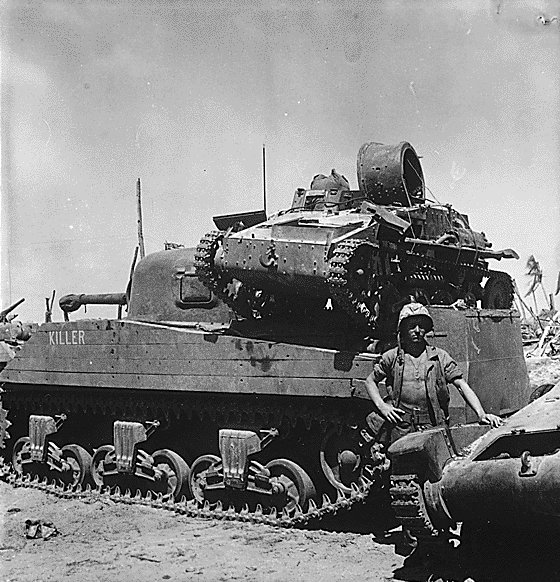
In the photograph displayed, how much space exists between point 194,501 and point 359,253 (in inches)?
146

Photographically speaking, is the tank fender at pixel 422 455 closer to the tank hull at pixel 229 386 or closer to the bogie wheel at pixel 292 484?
the tank hull at pixel 229 386

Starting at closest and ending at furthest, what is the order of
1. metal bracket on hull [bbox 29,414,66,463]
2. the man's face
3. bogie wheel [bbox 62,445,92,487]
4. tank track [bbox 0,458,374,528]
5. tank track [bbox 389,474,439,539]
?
tank track [bbox 389,474,439,539] < the man's face < tank track [bbox 0,458,374,528] < bogie wheel [bbox 62,445,92,487] < metal bracket on hull [bbox 29,414,66,463]

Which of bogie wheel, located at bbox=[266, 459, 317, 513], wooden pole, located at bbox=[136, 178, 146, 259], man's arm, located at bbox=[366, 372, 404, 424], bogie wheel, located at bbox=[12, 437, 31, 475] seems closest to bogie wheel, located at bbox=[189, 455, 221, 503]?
bogie wheel, located at bbox=[266, 459, 317, 513]

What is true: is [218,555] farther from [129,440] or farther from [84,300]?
[84,300]

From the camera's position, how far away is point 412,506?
584 centimetres

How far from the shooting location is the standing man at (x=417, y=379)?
6.51 meters

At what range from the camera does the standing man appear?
6.51 metres

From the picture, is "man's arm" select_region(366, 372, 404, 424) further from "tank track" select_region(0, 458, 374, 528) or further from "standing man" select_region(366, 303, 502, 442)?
"tank track" select_region(0, 458, 374, 528)

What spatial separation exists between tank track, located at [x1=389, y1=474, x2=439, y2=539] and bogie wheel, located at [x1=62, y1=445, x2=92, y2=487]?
6.12m

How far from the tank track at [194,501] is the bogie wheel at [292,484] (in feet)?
0.25

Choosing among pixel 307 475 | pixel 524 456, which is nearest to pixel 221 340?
pixel 307 475

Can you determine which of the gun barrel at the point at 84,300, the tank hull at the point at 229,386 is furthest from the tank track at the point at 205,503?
the gun barrel at the point at 84,300

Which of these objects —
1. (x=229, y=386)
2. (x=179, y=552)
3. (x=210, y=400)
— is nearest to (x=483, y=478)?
(x=179, y=552)

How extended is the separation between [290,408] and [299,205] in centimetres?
289
